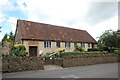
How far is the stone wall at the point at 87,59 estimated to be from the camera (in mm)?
14491

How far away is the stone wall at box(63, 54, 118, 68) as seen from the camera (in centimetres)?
1449

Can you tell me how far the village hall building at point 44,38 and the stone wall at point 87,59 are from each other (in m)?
7.07

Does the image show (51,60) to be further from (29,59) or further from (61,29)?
(61,29)

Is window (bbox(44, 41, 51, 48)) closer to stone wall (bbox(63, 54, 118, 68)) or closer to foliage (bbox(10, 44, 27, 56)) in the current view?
foliage (bbox(10, 44, 27, 56))

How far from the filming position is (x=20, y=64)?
11430 mm

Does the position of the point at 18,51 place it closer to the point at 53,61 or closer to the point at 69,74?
the point at 53,61

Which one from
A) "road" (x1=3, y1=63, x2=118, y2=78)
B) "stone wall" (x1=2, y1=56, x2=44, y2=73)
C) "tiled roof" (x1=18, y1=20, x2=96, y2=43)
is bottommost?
"road" (x1=3, y1=63, x2=118, y2=78)

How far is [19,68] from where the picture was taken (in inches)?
445

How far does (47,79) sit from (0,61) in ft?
19.5

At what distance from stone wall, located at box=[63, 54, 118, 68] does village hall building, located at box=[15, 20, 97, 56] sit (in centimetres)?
707

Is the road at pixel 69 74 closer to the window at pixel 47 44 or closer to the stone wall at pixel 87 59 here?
the stone wall at pixel 87 59

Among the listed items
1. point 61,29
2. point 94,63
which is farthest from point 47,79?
point 61,29

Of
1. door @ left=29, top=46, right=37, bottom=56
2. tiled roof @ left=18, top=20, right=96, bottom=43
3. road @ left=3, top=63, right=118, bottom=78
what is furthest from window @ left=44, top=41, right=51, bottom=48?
road @ left=3, top=63, right=118, bottom=78

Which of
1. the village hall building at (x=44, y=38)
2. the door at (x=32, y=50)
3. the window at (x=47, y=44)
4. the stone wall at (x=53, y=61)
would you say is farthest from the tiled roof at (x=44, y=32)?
the stone wall at (x=53, y=61)
